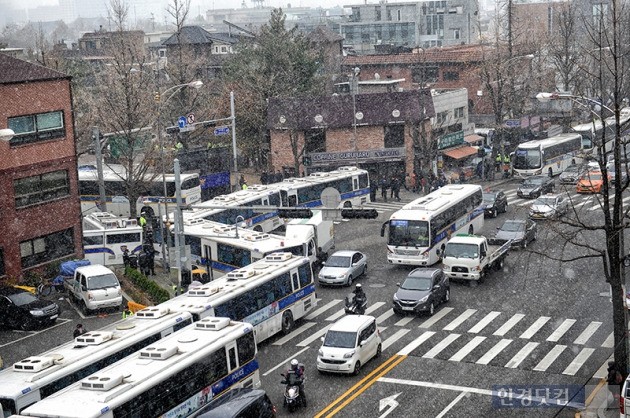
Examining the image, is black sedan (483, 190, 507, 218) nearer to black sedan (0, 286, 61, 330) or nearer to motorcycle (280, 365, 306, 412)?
black sedan (0, 286, 61, 330)

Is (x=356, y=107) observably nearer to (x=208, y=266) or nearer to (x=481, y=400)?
(x=208, y=266)

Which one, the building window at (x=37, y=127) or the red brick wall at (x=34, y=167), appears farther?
the building window at (x=37, y=127)

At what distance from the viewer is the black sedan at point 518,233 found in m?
42.2

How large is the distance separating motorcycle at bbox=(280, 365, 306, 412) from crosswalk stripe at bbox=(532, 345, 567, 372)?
7.72 m

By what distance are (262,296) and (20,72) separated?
57.7ft

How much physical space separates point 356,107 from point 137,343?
39.8 metres

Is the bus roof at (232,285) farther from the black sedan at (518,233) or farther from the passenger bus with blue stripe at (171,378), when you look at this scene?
the black sedan at (518,233)

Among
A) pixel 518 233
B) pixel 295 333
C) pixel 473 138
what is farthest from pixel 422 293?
pixel 473 138

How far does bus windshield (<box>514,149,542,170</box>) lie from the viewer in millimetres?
61656

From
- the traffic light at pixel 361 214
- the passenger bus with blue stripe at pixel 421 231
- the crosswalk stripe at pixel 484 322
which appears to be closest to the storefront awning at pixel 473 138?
the passenger bus with blue stripe at pixel 421 231

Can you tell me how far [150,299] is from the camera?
35.5m

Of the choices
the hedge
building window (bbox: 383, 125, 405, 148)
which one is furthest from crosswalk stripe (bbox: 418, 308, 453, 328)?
building window (bbox: 383, 125, 405, 148)

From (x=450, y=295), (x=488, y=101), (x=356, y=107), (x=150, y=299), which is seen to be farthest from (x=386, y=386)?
(x=488, y=101)

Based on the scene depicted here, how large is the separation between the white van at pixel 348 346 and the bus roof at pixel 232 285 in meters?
3.87
